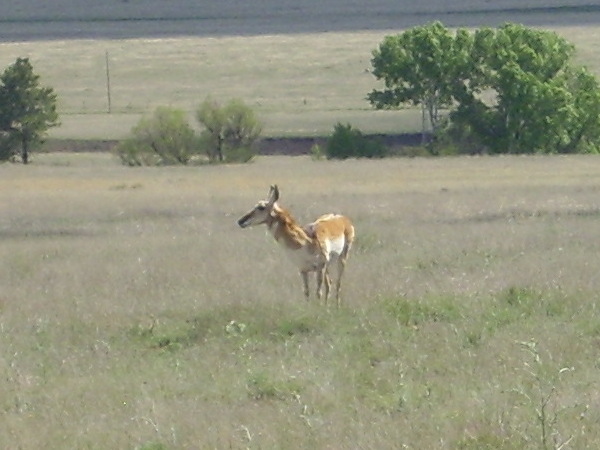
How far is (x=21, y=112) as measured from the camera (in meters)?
62.8

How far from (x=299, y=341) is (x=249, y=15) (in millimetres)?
123259

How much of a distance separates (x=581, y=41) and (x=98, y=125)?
46.1 metres

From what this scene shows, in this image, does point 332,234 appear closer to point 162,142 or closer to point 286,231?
point 286,231

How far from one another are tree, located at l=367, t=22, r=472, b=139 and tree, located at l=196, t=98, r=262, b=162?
7.47 m

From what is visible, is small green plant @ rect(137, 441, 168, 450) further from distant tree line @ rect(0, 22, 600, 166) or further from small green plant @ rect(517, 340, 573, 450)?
distant tree line @ rect(0, 22, 600, 166)

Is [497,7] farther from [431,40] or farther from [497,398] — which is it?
[497,398]

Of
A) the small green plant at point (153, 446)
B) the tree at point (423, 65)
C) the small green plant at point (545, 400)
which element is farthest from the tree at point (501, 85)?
the small green plant at point (153, 446)

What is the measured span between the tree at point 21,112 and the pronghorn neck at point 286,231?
163ft

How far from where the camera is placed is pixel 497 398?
9.20 meters

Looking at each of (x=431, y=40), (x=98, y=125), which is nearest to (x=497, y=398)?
(x=431, y=40)

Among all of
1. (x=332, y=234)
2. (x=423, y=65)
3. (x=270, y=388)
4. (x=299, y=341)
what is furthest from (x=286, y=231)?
(x=423, y=65)

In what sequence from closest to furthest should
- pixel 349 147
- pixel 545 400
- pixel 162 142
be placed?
1. pixel 545 400
2. pixel 162 142
3. pixel 349 147

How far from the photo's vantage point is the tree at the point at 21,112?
205 feet

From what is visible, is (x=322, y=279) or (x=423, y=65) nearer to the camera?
(x=322, y=279)
